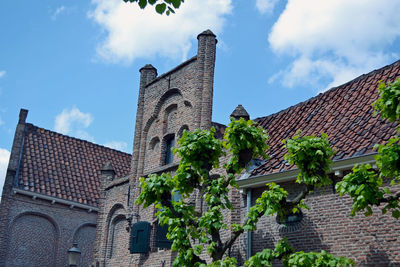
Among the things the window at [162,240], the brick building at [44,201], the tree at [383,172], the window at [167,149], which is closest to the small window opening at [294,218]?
the tree at [383,172]

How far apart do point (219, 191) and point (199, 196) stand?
474 cm

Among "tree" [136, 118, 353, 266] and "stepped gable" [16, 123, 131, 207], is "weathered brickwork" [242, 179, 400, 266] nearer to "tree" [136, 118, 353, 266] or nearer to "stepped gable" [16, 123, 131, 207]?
"tree" [136, 118, 353, 266]

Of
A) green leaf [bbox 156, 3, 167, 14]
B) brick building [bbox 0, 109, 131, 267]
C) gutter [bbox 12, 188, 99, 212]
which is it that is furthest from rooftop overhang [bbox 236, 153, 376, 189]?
gutter [bbox 12, 188, 99, 212]

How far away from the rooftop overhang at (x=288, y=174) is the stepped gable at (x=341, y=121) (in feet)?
0.54

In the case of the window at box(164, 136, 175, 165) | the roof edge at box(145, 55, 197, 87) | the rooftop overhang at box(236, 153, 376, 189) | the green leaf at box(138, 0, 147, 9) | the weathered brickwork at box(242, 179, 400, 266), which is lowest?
the weathered brickwork at box(242, 179, 400, 266)

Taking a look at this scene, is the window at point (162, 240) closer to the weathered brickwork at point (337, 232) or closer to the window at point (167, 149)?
the window at point (167, 149)

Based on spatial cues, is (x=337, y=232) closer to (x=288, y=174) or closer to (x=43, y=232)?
(x=288, y=174)

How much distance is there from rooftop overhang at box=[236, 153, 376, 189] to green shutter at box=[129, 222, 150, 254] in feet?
15.7

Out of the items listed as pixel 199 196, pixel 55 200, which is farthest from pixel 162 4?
pixel 55 200

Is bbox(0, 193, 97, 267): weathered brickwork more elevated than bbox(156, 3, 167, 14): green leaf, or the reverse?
bbox(156, 3, 167, 14): green leaf

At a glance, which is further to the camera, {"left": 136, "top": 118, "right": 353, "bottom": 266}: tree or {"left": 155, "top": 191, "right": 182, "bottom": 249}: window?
{"left": 155, "top": 191, "right": 182, "bottom": 249}: window

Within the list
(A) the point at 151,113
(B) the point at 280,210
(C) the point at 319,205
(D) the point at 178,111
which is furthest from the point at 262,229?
(A) the point at 151,113

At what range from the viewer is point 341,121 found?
12.3 meters

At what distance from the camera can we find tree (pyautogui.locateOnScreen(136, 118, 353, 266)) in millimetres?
9414
